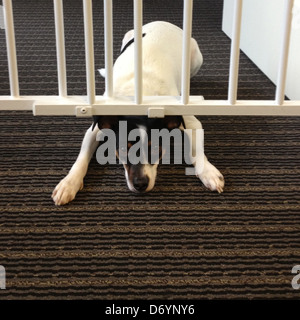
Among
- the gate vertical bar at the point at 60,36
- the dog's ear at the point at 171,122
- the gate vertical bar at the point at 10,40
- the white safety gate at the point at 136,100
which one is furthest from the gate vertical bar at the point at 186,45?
the gate vertical bar at the point at 10,40

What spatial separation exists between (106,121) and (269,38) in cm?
128

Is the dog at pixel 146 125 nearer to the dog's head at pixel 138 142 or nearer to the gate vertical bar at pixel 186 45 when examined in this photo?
the dog's head at pixel 138 142

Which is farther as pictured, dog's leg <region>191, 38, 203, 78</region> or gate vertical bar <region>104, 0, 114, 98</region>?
dog's leg <region>191, 38, 203, 78</region>

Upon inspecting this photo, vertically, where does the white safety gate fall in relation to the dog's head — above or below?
above

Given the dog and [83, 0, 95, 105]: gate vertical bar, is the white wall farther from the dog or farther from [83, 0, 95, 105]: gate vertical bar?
[83, 0, 95, 105]: gate vertical bar

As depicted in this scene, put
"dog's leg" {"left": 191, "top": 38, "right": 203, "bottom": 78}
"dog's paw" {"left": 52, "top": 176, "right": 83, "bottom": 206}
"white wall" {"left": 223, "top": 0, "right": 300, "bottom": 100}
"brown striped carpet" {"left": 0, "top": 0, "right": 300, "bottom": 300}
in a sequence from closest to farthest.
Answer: "brown striped carpet" {"left": 0, "top": 0, "right": 300, "bottom": 300}, "dog's paw" {"left": 52, "top": 176, "right": 83, "bottom": 206}, "white wall" {"left": 223, "top": 0, "right": 300, "bottom": 100}, "dog's leg" {"left": 191, "top": 38, "right": 203, "bottom": 78}

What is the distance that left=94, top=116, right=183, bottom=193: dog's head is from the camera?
147 centimetres

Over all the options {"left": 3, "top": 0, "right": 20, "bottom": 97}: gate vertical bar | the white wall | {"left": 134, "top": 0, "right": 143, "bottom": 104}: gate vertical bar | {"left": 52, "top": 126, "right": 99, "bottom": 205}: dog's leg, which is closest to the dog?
{"left": 52, "top": 126, "right": 99, "bottom": 205}: dog's leg

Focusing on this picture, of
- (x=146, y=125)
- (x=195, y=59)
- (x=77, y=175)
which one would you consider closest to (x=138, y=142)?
(x=146, y=125)

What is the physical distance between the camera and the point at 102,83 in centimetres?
239

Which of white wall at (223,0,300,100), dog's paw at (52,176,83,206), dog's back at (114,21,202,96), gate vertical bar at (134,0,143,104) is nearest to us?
gate vertical bar at (134,0,143,104)

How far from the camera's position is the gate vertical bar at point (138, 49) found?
1.29 m

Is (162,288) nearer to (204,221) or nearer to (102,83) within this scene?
(204,221)
